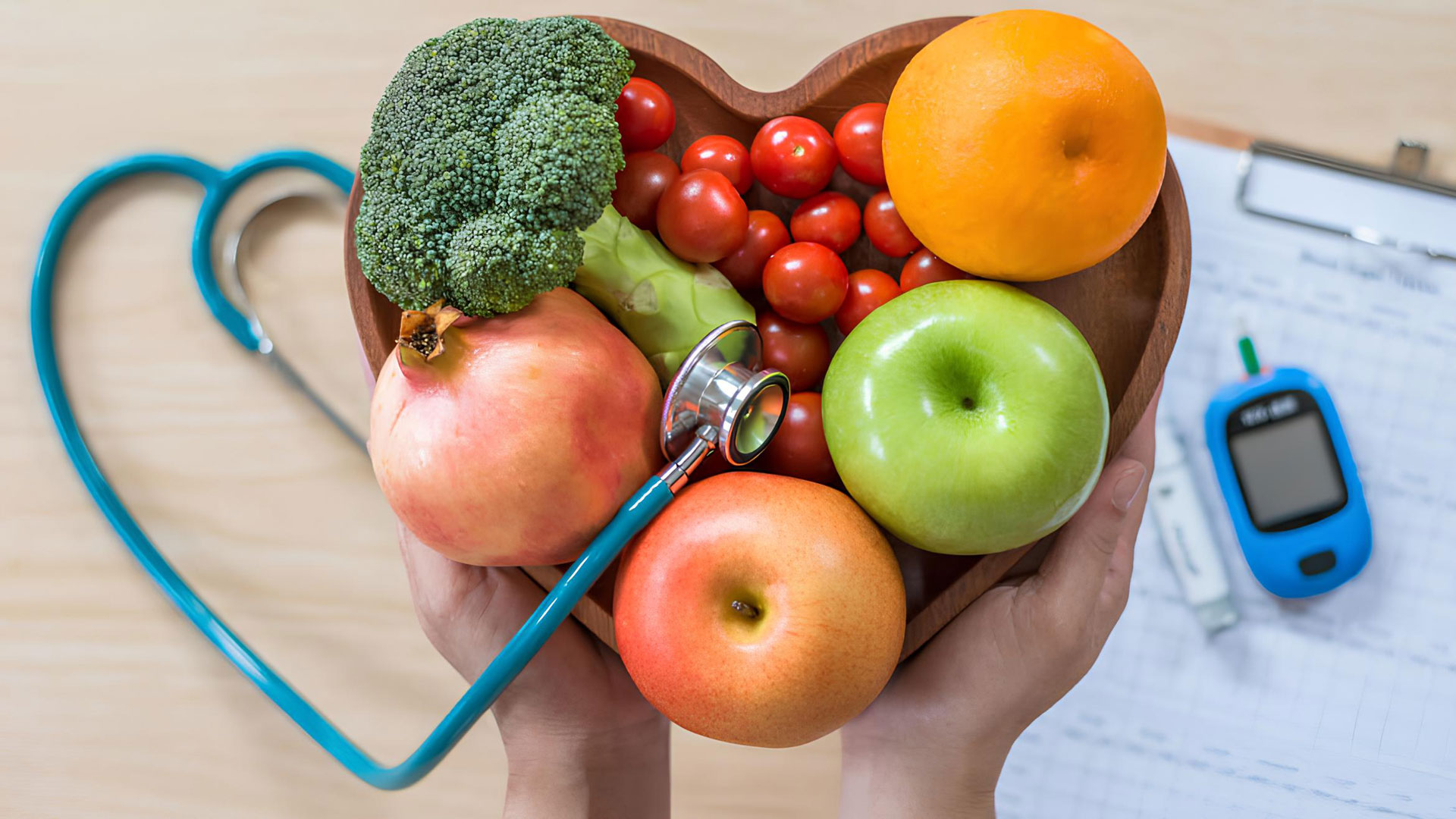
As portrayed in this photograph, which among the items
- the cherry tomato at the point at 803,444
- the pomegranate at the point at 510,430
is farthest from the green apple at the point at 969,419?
the pomegranate at the point at 510,430

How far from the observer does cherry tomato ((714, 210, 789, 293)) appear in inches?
24.6

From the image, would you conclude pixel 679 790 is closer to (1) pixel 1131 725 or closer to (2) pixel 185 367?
(1) pixel 1131 725

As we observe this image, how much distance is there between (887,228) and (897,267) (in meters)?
0.04

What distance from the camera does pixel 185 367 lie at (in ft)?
2.73

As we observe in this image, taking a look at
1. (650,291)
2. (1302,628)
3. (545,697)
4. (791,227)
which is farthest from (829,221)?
(1302,628)

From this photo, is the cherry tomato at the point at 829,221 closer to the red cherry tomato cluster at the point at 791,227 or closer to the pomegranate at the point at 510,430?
the red cherry tomato cluster at the point at 791,227

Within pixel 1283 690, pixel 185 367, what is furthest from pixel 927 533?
pixel 185 367

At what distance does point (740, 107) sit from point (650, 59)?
7 centimetres

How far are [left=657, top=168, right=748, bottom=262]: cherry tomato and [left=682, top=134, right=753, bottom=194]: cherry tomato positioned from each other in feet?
0.05

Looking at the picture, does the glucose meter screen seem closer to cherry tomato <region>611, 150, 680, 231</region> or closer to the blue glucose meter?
the blue glucose meter

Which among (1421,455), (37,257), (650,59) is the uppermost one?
(650,59)

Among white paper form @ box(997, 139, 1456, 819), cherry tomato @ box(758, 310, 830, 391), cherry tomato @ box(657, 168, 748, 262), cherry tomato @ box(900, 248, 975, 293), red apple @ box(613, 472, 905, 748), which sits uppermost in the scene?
cherry tomato @ box(657, 168, 748, 262)

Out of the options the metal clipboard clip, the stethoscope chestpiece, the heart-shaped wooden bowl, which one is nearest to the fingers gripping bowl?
the heart-shaped wooden bowl

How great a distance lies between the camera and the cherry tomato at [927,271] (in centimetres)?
61
